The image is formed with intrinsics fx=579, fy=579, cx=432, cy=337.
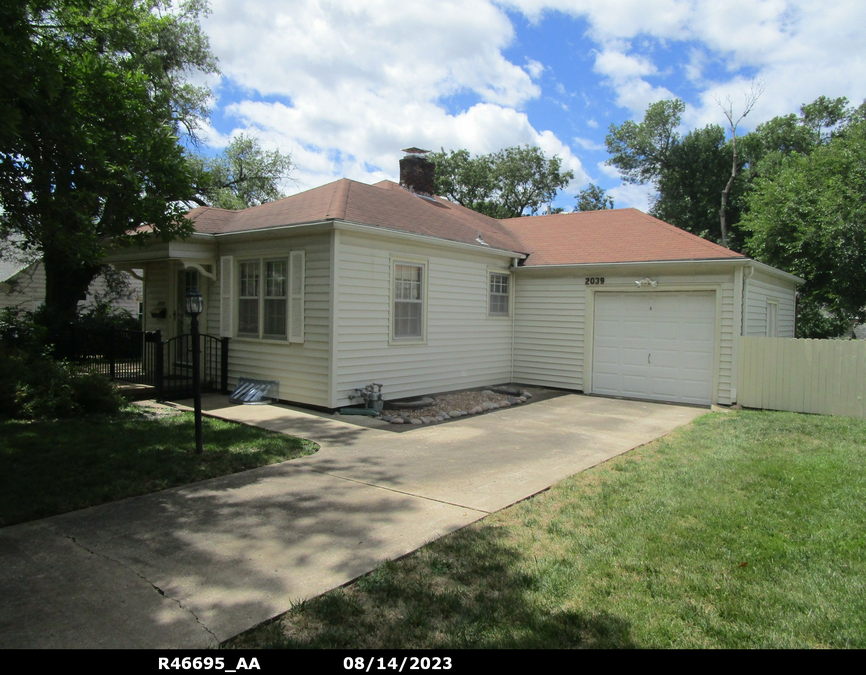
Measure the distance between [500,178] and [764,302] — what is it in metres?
26.5

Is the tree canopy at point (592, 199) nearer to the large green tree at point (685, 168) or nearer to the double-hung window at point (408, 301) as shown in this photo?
the large green tree at point (685, 168)

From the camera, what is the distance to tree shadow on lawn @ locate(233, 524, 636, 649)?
3.04 meters

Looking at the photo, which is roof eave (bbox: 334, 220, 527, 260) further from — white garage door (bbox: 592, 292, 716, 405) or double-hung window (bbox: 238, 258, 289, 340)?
white garage door (bbox: 592, 292, 716, 405)

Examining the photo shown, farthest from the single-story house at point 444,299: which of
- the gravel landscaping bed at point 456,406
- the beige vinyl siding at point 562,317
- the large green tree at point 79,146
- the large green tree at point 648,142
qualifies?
the large green tree at point 648,142

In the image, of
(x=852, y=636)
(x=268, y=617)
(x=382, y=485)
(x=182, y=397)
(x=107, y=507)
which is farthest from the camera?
(x=182, y=397)

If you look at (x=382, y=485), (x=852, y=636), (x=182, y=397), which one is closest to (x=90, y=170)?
(x=182, y=397)

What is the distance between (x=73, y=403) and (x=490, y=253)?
8.28 metres

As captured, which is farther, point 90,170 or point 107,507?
point 90,170

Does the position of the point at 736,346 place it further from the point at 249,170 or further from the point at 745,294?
the point at 249,170

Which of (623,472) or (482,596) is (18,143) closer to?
(482,596)

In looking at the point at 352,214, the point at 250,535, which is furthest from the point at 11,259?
the point at 250,535

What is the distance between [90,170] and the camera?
24.6 feet

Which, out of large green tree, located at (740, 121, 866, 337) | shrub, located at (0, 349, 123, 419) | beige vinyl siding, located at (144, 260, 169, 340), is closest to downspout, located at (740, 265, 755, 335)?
large green tree, located at (740, 121, 866, 337)
